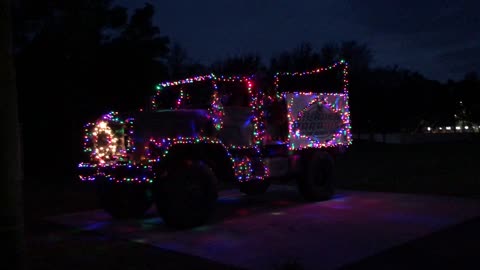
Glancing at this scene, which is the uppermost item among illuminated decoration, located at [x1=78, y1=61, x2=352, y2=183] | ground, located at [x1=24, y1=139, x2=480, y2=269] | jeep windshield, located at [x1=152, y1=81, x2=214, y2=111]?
jeep windshield, located at [x1=152, y1=81, x2=214, y2=111]

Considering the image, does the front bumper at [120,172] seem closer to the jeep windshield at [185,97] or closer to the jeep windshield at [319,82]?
the jeep windshield at [185,97]

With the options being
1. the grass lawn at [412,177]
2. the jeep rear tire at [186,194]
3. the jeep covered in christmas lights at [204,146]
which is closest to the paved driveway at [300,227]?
the jeep rear tire at [186,194]

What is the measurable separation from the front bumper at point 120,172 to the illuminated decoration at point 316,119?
10.8 ft

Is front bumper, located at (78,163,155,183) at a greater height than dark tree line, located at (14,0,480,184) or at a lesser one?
lesser

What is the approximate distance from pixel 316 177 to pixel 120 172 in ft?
15.3

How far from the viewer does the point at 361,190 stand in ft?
45.9

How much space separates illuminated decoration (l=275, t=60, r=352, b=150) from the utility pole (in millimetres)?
7828

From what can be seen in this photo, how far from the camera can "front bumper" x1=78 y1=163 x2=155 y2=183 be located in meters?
8.97

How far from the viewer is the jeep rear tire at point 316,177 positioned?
12008 millimetres

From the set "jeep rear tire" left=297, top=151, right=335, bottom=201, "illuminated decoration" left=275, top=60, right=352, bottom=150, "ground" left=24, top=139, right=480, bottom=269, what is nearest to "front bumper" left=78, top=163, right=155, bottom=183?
"ground" left=24, top=139, right=480, bottom=269

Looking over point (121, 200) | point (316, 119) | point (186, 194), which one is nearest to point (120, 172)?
point (186, 194)

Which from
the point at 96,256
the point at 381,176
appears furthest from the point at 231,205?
the point at 381,176

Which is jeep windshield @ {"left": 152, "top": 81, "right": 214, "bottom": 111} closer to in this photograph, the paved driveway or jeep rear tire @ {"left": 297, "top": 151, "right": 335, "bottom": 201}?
the paved driveway

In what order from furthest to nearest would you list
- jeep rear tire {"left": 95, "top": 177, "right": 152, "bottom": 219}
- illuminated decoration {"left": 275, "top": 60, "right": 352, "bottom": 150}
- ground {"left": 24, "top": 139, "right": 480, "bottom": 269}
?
1. illuminated decoration {"left": 275, "top": 60, "right": 352, "bottom": 150}
2. jeep rear tire {"left": 95, "top": 177, "right": 152, "bottom": 219}
3. ground {"left": 24, "top": 139, "right": 480, "bottom": 269}
